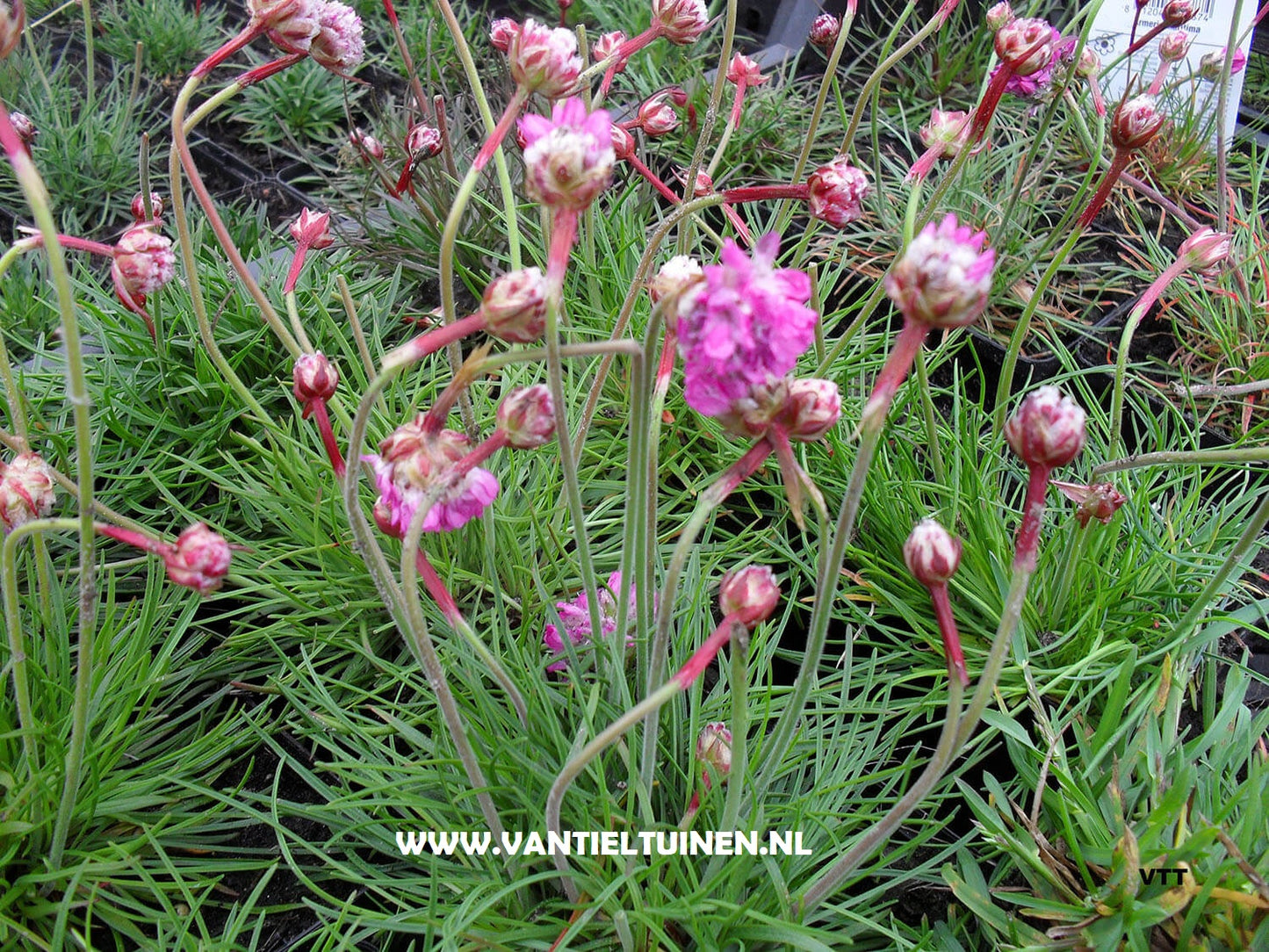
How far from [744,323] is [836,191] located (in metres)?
0.36

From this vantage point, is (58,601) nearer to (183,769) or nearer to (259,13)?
(183,769)

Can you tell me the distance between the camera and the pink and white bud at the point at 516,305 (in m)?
0.45

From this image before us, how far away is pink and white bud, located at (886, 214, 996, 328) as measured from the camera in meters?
0.41

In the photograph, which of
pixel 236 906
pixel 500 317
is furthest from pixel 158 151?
pixel 500 317

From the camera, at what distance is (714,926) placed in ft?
2.16

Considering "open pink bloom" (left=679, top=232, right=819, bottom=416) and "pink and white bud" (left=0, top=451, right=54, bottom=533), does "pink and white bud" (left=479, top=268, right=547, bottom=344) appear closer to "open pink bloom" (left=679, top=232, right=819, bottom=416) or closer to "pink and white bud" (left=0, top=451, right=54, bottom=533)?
"open pink bloom" (left=679, top=232, right=819, bottom=416)

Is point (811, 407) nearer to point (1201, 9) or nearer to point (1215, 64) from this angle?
point (1215, 64)

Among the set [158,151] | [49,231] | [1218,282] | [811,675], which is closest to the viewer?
[49,231]

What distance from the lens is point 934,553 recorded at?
1.59 feet

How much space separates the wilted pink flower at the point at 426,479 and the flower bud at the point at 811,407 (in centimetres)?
19

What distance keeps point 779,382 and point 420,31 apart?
2022 millimetres

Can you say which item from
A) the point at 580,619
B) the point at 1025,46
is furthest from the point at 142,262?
the point at 1025,46

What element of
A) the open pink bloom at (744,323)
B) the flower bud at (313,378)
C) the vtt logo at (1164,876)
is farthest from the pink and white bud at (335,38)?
the vtt logo at (1164,876)

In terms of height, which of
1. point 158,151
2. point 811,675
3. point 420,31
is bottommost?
point 158,151
